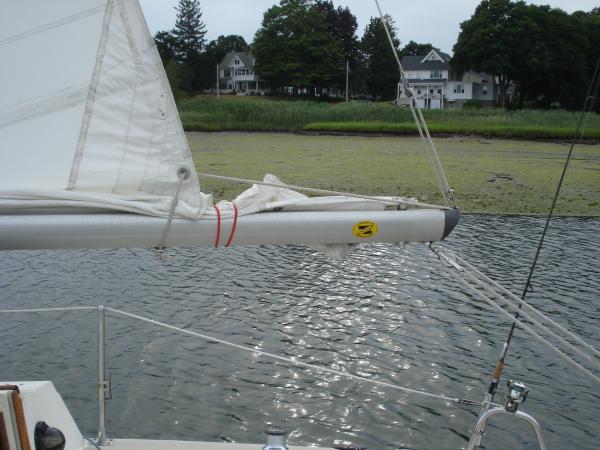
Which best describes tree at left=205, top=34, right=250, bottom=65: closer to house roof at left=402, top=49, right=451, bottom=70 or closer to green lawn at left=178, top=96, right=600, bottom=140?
house roof at left=402, top=49, right=451, bottom=70

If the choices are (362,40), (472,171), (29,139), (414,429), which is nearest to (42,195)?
(29,139)

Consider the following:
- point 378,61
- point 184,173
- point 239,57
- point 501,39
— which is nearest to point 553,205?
point 184,173

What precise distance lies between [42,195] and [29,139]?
1.00 feet

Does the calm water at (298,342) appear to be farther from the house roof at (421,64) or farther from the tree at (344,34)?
the house roof at (421,64)

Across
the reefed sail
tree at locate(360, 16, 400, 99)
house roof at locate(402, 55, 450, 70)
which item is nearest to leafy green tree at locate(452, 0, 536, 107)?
tree at locate(360, 16, 400, 99)

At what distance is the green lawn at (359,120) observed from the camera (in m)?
31.5

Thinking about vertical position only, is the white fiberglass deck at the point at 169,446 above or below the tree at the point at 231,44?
below

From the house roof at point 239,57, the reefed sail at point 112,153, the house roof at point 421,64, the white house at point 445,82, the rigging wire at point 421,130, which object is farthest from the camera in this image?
the house roof at point 421,64

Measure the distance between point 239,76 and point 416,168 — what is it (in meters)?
50.0

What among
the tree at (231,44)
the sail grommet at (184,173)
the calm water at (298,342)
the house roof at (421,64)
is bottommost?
the calm water at (298,342)

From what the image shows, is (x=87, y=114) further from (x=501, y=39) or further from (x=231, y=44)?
(x=231, y=44)

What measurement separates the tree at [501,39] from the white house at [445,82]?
11232 millimetres

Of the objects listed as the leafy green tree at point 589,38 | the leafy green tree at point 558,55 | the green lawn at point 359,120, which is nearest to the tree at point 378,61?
the leafy green tree at point 558,55

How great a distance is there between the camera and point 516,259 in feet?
34.0
